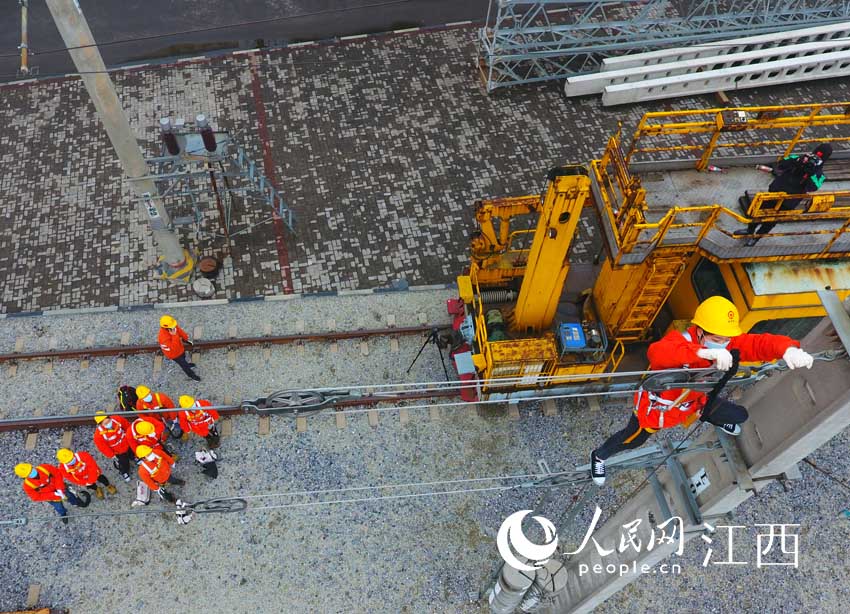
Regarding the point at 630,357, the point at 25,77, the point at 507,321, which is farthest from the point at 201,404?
the point at 25,77

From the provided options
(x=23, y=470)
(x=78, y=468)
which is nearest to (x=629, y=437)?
(x=78, y=468)

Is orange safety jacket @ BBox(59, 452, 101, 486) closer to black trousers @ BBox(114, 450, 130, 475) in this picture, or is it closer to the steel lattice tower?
black trousers @ BBox(114, 450, 130, 475)

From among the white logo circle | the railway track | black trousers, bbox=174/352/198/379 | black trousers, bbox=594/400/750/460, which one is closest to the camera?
black trousers, bbox=594/400/750/460

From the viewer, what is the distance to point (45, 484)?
380 inches

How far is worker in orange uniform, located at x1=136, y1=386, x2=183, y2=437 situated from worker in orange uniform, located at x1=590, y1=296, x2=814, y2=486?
24.6ft

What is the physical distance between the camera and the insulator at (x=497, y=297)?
40.4 feet

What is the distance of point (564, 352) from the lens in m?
10.9

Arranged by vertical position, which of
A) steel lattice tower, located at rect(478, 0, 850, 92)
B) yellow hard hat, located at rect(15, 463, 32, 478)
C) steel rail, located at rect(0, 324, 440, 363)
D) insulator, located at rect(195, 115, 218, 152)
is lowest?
yellow hard hat, located at rect(15, 463, 32, 478)

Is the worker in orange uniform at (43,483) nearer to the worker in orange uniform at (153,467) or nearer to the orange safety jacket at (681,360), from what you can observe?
the worker in orange uniform at (153,467)

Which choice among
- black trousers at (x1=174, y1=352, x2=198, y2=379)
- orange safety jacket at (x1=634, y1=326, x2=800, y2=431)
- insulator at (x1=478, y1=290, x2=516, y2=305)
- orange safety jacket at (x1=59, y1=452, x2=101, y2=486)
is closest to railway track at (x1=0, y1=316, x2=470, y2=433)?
black trousers at (x1=174, y1=352, x2=198, y2=379)

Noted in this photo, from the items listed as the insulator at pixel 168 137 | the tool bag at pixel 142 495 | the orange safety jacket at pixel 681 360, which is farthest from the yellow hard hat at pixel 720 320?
the insulator at pixel 168 137

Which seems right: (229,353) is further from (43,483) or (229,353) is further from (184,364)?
(43,483)

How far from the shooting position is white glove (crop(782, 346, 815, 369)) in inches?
191

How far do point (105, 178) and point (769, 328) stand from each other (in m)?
15.8
